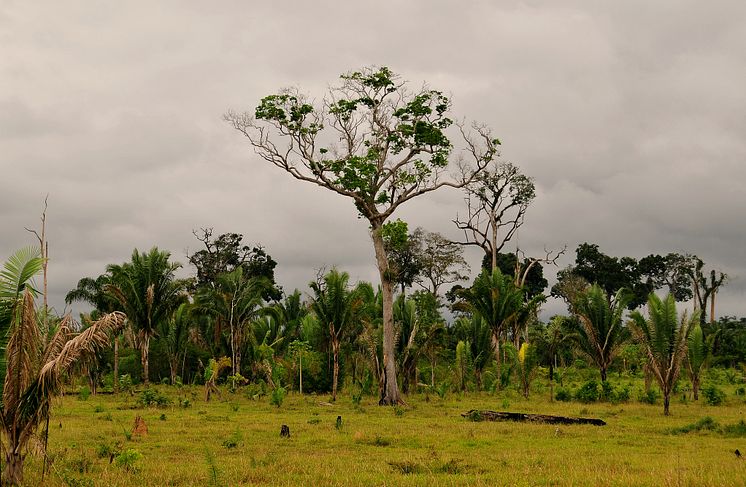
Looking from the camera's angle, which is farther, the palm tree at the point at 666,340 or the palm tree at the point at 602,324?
the palm tree at the point at 602,324

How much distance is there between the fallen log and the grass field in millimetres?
419

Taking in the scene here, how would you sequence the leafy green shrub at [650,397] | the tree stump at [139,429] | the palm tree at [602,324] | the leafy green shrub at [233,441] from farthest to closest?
1. the palm tree at [602,324]
2. the leafy green shrub at [650,397]
3. the tree stump at [139,429]
4. the leafy green shrub at [233,441]

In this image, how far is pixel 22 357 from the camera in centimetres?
970

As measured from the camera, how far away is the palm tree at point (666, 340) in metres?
21.9

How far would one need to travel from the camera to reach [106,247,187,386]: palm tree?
32906mm

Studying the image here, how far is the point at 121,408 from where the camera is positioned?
25328 mm

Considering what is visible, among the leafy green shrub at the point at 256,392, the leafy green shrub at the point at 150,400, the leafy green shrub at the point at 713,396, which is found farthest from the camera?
the leafy green shrub at the point at 256,392

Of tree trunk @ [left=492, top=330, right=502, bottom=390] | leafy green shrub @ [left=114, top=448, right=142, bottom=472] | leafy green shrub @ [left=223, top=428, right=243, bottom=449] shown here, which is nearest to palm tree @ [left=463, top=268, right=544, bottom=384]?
tree trunk @ [left=492, top=330, right=502, bottom=390]

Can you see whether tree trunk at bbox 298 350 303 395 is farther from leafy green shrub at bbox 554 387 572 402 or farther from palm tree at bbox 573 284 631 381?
palm tree at bbox 573 284 631 381

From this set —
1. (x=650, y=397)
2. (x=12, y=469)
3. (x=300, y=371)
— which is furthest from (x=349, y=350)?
(x=12, y=469)

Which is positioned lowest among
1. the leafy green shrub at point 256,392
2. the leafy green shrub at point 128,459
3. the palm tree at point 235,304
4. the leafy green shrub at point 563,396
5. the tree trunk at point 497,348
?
the leafy green shrub at point 256,392

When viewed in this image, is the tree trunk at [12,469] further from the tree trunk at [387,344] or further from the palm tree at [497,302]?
the palm tree at [497,302]

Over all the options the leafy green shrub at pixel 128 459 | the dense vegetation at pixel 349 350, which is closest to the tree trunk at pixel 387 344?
the dense vegetation at pixel 349 350

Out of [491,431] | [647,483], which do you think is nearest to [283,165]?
[491,431]
